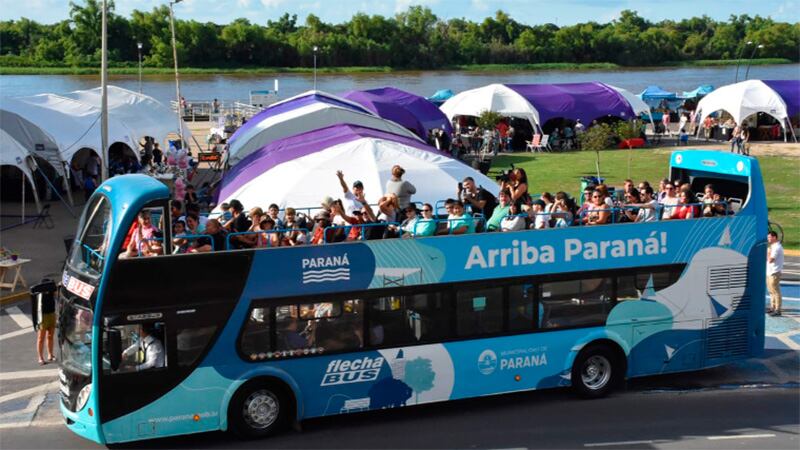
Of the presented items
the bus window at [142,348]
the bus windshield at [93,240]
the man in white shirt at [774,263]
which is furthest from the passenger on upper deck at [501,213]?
the man in white shirt at [774,263]

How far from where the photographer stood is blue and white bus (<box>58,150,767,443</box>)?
35.6 ft

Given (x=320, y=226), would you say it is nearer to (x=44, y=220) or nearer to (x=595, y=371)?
(x=595, y=371)

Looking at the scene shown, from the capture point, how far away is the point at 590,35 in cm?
12250

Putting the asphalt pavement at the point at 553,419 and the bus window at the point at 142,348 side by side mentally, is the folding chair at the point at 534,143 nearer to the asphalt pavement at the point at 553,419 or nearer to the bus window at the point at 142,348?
the asphalt pavement at the point at 553,419

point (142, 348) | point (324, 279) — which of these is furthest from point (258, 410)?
point (324, 279)

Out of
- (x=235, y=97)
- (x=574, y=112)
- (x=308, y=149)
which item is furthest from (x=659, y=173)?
(x=235, y=97)

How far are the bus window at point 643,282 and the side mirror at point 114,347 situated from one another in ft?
20.7

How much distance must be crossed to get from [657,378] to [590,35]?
369 ft

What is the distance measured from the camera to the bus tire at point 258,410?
11445mm

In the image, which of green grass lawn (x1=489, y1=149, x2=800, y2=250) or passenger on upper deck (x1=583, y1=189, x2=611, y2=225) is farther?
green grass lawn (x1=489, y1=149, x2=800, y2=250)

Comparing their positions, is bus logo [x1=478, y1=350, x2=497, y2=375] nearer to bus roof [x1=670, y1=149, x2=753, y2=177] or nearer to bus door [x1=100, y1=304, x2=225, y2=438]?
bus door [x1=100, y1=304, x2=225, y2=438]

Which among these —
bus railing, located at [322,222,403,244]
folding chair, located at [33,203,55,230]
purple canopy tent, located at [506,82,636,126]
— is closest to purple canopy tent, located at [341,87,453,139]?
purple canopy tent, located at [506,82,636,126]

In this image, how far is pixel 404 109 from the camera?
41.1m

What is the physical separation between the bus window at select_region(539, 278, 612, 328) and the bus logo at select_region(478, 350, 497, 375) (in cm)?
82
